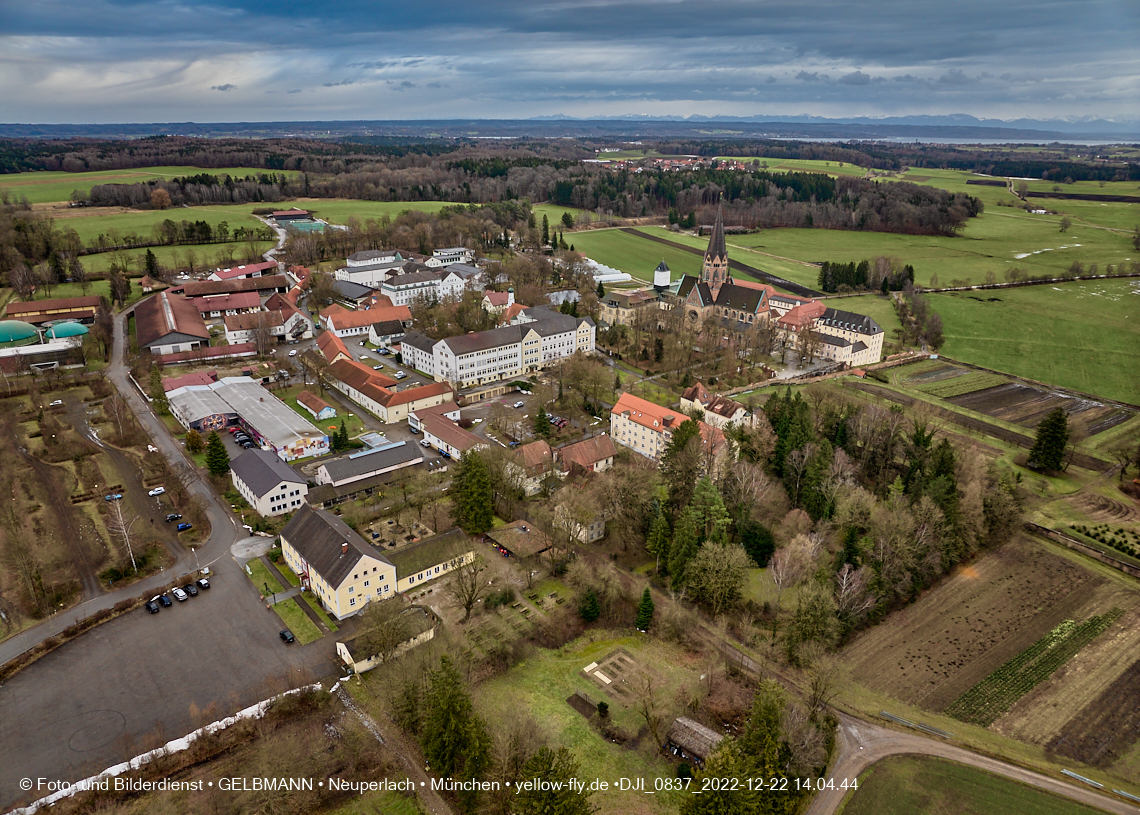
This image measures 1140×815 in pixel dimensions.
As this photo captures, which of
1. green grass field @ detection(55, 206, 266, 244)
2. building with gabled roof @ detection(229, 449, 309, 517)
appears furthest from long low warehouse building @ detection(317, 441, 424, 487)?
green grass field @ detection(55, 206, 266, 244)

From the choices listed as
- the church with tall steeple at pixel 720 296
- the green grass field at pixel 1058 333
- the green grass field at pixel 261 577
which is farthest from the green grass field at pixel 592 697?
the green grass field at pixel 1058 333

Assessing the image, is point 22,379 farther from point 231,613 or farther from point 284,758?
point 284,758

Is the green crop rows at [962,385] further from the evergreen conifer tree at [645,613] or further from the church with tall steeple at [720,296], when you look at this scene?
the evergreen conifer tree at [645,613]

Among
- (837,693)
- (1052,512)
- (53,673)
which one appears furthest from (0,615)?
(1052,512)

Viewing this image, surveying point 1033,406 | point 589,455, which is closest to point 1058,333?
point 1033,406

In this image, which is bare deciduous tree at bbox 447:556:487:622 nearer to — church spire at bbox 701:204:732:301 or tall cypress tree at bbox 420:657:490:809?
tall cypress tree at bbox 420:657:490:809

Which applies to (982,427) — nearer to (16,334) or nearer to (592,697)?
(592,697)
